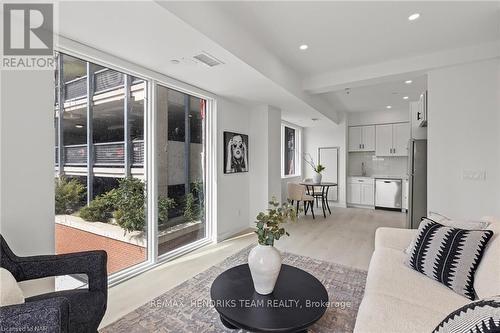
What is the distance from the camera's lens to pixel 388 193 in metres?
6.29

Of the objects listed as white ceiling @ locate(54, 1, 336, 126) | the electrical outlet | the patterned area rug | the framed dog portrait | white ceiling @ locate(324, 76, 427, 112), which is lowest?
the patterned area rug

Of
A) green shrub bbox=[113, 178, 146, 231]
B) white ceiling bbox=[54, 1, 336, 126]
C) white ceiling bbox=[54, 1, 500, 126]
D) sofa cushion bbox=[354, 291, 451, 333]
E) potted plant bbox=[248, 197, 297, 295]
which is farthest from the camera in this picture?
green shrub bbox=[113, 178, 146, 231]

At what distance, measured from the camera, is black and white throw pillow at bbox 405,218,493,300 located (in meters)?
1.58

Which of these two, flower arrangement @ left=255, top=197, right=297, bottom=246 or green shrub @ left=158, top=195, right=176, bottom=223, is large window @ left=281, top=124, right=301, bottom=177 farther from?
flower arrangement @ left=255, top=197, right=297, bottom=246

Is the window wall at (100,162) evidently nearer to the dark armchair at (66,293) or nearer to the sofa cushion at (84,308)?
the dark armchair at (66,293)

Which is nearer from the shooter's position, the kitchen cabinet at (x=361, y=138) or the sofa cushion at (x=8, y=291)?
the sofa cushion at (x=8, y=291)

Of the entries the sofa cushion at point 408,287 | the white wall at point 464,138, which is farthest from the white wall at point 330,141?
the sofa cushion at point 408,287

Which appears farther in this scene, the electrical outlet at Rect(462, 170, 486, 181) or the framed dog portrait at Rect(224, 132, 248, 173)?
the framed dog portrait at Rect(224, 132, 248, 173)

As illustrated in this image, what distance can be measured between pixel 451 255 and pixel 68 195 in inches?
127

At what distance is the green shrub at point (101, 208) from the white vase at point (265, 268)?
184 cm

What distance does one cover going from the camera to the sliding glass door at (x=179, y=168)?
128 inches

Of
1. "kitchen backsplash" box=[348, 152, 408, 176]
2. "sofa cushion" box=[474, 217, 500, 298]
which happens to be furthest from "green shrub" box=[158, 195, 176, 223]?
"kitchen backsplash" box=[348, 152, 408, 176]

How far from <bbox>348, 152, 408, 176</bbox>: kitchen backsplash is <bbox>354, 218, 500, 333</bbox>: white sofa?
5348 mm

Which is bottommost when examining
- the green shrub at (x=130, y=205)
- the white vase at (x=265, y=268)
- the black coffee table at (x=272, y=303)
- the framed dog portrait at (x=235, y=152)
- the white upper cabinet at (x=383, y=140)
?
the black coffee table at (x=272, y=303)
